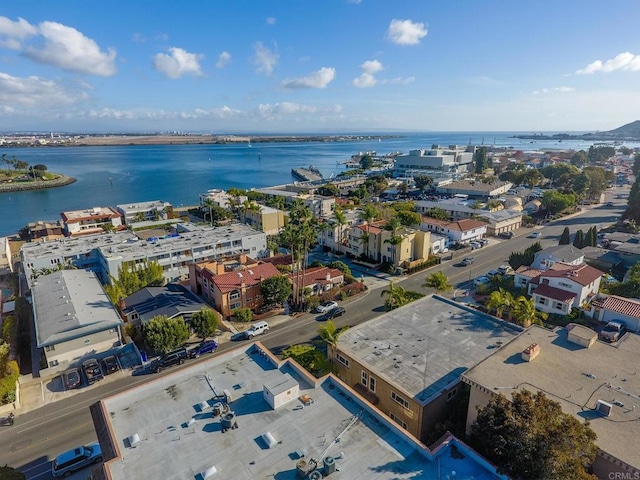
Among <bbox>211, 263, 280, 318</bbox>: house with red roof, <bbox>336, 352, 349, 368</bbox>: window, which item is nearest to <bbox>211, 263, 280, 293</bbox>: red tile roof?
<bbox>211, 263, 280, 318</bbox>: house with red roof

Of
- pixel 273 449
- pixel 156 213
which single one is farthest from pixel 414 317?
pixel 156 213

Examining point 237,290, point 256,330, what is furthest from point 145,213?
point 256,330

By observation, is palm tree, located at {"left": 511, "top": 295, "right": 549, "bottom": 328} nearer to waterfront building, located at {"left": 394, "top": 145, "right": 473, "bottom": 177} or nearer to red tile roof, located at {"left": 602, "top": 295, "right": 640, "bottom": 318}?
red tile roof, located at {"left": 602, "top": 295, "right": 640, "bottom": 318}

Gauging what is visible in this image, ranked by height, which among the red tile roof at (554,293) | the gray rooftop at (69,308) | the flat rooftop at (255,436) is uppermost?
the flat rooftop at (255,436)

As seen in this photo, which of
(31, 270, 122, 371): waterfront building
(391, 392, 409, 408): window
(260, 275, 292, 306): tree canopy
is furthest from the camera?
(260, 275, 292, 306): tree canopy

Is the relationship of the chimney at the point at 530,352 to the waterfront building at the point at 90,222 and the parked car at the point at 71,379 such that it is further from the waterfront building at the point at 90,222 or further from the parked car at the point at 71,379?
the waterfront building at the point at 90,222

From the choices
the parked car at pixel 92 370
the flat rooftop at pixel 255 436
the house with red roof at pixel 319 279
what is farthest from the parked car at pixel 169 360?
the house with red roof at pixel 319 279
